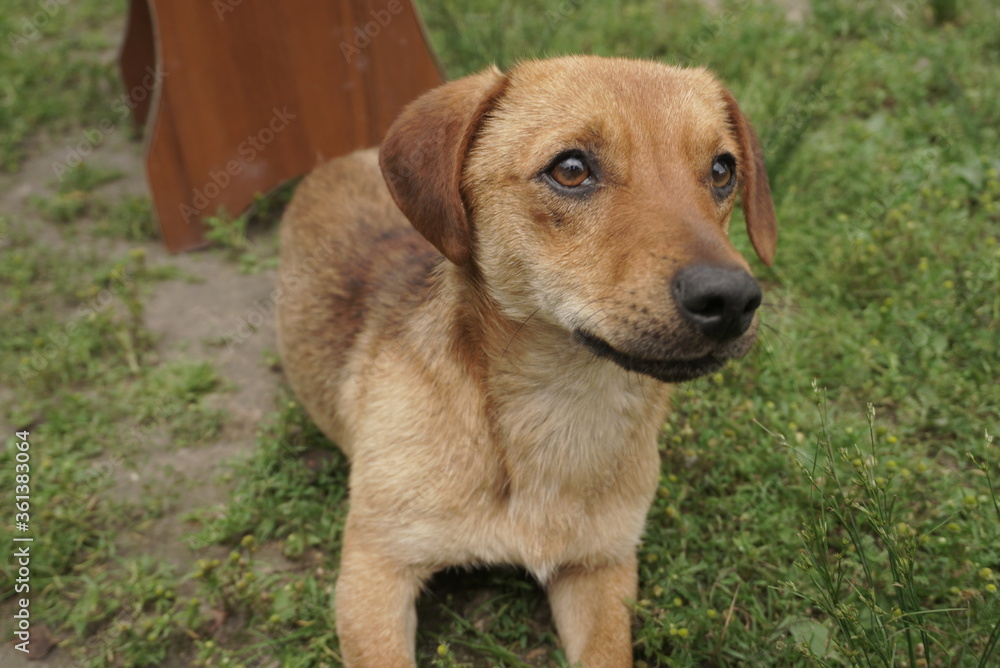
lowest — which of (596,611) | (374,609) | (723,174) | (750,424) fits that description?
(750,424)

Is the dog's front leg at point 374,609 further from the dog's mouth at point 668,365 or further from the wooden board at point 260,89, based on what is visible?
the wooden board at point 260,89

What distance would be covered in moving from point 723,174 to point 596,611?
1.61m

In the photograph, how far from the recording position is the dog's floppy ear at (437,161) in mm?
2564

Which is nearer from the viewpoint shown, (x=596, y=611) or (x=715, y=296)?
(x=715, y=296)

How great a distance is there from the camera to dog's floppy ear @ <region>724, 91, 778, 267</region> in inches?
118

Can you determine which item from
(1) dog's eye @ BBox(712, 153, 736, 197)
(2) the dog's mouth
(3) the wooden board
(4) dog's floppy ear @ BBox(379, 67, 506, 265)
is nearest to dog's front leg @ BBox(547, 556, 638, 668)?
(2) the dog's mouth

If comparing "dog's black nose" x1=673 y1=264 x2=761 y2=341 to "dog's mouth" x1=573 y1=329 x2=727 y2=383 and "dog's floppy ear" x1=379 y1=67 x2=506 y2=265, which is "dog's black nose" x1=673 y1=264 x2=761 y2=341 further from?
"dog's floppy ear" x1=379 y1=67 x2=506 y2=265

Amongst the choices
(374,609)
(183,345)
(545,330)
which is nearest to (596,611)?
(374,609)

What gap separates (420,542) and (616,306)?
1.16 m

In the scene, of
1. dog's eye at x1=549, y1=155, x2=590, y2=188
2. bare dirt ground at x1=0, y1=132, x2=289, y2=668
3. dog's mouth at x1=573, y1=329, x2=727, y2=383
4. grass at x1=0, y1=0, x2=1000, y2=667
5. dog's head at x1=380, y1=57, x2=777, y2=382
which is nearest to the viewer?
dog's head at x1=380, y1=57, x2=777, y2=382

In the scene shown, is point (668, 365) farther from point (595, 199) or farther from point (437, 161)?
point (437, 161)

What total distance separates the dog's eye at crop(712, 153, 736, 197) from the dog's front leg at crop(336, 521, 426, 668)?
5.64 ft

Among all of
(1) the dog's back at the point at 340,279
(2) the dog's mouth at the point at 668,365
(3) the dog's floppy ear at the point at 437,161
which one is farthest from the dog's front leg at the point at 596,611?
(3) the dog's floppy ear at the point at 437,161

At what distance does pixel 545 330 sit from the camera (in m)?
2.64
